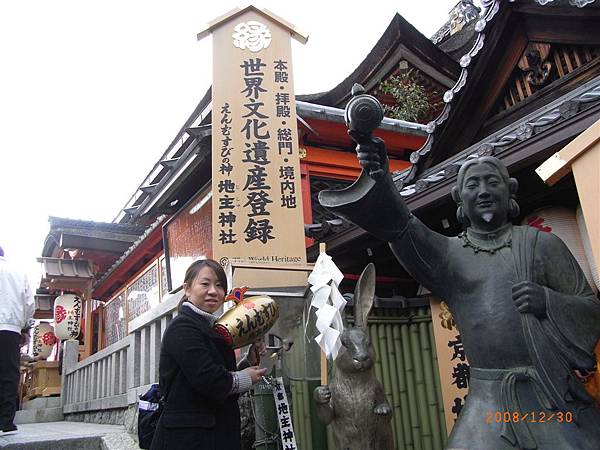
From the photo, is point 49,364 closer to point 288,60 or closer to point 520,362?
point 288,60

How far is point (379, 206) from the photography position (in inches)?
106

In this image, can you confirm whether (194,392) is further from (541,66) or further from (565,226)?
(541,66)

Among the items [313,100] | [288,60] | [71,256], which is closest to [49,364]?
[71,256]

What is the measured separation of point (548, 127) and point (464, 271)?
1294mm

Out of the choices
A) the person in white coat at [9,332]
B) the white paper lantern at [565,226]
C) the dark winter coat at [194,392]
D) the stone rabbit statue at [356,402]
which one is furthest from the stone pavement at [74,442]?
the white paper lantern at [565,226]

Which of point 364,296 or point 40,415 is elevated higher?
point 364,296

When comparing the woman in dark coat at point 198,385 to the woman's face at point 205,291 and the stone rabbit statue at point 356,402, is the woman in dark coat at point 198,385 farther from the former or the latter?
the stone rabbit statue at point 356,402

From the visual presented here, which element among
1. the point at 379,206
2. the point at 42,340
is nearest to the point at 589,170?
the point at 379,206

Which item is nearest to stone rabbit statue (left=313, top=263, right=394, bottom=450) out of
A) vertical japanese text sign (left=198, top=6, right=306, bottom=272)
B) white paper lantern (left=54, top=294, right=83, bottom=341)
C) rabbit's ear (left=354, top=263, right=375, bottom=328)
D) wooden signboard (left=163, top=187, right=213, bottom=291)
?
rabbit's ear (left=354, top=263, right=375, bottom=328)

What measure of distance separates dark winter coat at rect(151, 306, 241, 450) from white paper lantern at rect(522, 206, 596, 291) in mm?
2683

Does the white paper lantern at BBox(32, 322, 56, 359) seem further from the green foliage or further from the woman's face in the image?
the woman's face

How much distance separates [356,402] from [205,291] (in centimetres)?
148

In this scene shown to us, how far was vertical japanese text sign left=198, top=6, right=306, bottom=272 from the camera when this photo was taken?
5566 millimetres
